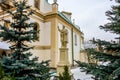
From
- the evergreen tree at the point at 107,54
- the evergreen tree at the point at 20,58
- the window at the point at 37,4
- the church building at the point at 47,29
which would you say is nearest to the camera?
the evergreen tree at the point at 107,54

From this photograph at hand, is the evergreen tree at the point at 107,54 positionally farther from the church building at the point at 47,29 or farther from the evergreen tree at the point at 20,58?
the church building at the point at 47,29

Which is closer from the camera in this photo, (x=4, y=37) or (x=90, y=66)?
(x=90, y=66)

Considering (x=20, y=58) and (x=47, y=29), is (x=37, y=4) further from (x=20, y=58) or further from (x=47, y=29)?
(x=20, y=58)

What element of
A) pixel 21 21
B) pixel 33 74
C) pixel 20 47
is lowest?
pixel 33 74

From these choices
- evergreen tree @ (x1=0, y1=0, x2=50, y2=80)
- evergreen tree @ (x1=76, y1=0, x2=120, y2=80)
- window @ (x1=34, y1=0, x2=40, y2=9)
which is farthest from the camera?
window @ (x1=34, y1=0, x2=40, y2=9)

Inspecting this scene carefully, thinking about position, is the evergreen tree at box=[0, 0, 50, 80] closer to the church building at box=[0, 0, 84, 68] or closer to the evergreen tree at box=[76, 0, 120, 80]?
the evergreen tree at box=[76, 0, 120, 80]

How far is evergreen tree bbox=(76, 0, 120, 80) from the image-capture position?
17.4 ft

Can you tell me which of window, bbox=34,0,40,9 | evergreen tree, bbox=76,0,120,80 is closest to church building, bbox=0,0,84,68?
window, bbox=34,0,40,9

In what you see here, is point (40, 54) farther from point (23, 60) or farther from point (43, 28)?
point (23, 60)

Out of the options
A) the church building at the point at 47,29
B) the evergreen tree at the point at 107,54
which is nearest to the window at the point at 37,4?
the church building at the point at 47,29

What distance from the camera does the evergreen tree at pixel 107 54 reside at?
5.29m

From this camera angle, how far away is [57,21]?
21.7 meters

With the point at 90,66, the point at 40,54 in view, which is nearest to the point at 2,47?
the point at 40,54

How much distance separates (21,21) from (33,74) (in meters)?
1.95
